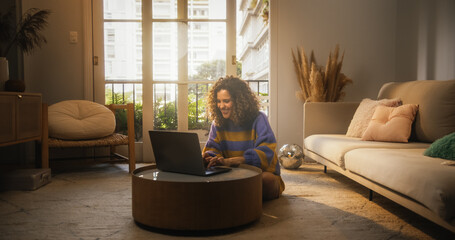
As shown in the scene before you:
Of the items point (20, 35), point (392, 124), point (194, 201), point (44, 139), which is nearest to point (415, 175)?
point (194, 201)

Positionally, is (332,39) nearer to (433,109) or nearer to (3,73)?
(433,109)

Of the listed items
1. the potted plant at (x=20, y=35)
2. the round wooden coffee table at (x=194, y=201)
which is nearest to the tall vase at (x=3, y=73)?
the potted plant at (x=20, y=35)

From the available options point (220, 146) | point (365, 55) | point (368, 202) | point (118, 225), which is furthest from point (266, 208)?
point (365, 55)

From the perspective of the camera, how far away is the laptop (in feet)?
5.42

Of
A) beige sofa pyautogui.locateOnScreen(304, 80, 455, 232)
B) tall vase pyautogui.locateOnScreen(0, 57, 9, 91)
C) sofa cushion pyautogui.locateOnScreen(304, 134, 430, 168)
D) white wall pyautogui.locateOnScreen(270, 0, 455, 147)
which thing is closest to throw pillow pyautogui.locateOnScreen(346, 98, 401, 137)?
beige sofa pyautogui.locateOnScreen(304, 80, 455, 232)

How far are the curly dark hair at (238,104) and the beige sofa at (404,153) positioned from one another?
705mm

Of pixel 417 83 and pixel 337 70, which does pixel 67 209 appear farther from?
pixel 337 70

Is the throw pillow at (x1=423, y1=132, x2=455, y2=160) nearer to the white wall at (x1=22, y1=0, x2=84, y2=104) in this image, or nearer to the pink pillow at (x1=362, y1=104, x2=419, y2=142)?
the pink pillow at (x1=362, y1=104, x2=419, y2=142)

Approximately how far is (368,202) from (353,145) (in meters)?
0.39

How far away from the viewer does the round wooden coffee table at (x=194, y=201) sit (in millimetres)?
1593

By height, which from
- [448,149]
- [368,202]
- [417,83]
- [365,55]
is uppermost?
[365,55]

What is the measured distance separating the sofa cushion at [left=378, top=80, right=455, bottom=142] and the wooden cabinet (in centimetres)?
301

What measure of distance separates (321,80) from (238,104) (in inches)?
67.5

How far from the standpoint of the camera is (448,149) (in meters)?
1.77
